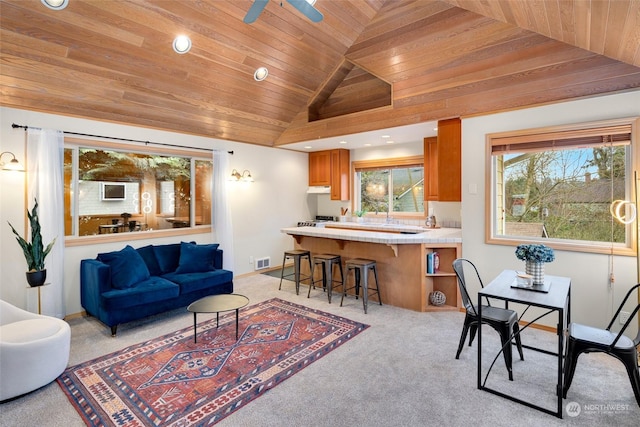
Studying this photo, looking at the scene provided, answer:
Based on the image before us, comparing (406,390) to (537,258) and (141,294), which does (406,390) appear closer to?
(537,258)

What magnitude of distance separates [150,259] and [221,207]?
55.1 inches

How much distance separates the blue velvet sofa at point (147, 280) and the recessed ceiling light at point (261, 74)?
2.52 m

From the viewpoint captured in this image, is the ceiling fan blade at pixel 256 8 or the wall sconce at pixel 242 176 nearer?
the ceiling fan blade at pixel 256 8

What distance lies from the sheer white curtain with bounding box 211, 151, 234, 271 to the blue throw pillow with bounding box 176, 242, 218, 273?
715 millimetres

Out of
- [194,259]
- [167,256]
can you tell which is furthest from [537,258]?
[167,256]

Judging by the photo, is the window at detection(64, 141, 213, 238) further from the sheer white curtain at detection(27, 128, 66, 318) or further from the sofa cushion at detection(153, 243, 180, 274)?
the sofa cushion at detection(153, 243, 180, 274)

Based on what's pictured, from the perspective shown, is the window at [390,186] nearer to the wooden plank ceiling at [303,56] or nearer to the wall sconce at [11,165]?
the wooden plank ceiling at [303,56]

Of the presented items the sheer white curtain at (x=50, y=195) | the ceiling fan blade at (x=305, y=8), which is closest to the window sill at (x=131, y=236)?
the sheer white curtain at (x=50, y=195)

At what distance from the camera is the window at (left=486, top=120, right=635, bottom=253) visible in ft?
10.5

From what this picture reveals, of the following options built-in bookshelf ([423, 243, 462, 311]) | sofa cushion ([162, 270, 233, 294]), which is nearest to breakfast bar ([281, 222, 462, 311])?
built-in bookshelf ([423, 243, 462, 311])

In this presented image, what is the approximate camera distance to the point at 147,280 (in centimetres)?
403

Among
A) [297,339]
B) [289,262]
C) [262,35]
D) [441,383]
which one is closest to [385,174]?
[289,262]

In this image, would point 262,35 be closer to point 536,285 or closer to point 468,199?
point 468,199

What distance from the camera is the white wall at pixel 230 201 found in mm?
3492
